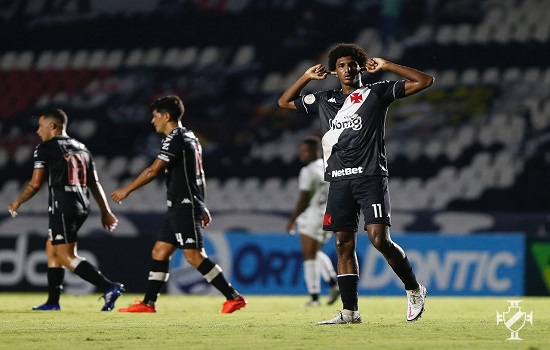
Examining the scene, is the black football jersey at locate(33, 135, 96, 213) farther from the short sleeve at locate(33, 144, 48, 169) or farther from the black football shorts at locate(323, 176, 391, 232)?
the black football shorts at locate(323, 176, 391, 232)

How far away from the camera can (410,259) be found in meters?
14.6

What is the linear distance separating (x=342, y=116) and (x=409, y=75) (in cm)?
60

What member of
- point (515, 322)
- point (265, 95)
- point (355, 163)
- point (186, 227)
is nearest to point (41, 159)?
point (186, 227)

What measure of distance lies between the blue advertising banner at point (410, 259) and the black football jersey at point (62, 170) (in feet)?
16.0

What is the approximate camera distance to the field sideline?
5.84 meters

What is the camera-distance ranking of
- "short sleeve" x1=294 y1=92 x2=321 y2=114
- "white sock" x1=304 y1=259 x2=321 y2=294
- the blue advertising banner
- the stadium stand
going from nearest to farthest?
"short sleeve" x1=294 y1=92 x2=321 y2=114 → "white sock" x1=304 y1=259 x2=321 y2=294 → the blue advertising banner → the stadium stand

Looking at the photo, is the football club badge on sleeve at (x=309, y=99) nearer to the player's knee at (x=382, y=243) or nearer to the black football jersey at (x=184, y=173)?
the player's knee at (x=382, y=243)

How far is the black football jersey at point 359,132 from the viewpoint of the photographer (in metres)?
7.31

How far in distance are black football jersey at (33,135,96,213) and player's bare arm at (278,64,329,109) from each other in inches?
111

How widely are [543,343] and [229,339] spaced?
185 cm

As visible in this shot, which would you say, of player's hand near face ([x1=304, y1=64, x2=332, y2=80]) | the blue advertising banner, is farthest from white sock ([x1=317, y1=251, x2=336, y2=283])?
player's hand near face ([x1=304, y1=64, x2=332, y2=80])

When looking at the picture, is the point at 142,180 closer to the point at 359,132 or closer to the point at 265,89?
the point at 359,132

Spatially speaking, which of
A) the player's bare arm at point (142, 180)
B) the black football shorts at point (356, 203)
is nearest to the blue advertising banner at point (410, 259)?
the player's bare arm at point (142, 180)

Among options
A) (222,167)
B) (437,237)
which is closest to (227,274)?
(437,237)
